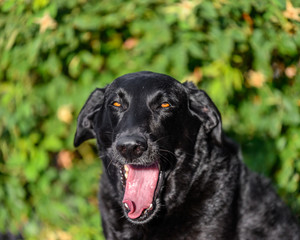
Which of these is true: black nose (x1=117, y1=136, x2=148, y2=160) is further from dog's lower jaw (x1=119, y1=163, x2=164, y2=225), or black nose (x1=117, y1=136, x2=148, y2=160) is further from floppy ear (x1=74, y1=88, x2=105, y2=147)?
floppy ear (x1=74, y1=88, x2=105, y2=147)

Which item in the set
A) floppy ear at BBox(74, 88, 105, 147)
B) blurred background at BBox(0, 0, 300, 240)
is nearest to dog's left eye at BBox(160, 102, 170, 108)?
floppy ear at BBox(74, 88, 105, 147)

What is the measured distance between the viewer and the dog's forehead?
9.98 ft

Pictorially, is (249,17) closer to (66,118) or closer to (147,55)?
(147,55)

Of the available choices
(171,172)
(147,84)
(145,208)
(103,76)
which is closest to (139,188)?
(145,208)

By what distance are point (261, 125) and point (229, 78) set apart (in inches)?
23.8

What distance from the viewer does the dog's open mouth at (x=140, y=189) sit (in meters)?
2.90

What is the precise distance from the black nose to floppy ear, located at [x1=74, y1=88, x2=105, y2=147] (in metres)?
0.64

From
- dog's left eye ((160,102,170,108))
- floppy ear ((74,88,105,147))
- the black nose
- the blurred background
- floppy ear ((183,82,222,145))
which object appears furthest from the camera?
the blurred background

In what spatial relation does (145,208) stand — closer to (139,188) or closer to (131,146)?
(139,188)

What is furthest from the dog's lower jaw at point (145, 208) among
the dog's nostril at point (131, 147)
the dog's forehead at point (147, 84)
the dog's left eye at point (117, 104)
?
the dog's forehead at point (147, 84)

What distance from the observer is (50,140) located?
4.30 meters

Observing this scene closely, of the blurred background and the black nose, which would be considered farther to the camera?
the blurred background

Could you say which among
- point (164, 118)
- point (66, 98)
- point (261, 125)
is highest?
point (164, 118)

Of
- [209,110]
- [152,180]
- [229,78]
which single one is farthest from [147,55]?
[152,180]
